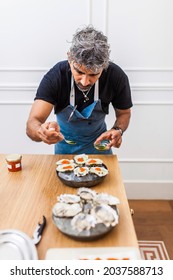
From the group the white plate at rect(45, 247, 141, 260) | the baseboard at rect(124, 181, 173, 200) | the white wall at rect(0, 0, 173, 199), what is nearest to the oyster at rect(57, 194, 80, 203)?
the white plate at rect(45, 247, 141, 260)

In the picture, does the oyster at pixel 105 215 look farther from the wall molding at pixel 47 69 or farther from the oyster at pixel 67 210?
the wall molding at pixel 47 69

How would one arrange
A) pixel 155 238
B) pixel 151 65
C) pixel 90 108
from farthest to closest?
pixel 151 65 < pixel 155 238 < pixel 90 108

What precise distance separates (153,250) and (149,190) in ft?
2.93

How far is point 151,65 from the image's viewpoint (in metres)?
2.50

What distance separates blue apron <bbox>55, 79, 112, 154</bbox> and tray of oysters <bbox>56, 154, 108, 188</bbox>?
0.46m

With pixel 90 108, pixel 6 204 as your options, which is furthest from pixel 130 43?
pixel 6 204

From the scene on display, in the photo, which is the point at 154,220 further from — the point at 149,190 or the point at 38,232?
the point at 38,232

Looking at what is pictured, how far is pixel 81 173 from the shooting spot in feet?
4.25

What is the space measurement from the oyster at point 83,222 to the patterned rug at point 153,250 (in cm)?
127

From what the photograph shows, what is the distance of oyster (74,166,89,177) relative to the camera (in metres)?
1.30

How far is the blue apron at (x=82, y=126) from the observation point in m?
1.80

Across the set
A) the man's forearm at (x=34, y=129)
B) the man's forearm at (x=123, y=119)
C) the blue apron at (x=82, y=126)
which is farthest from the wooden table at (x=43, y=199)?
the man's forearm at (x=123, y=119)

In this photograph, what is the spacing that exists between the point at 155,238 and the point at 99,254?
1.58m

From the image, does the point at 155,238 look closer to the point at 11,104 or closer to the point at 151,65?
the point at 151,65
